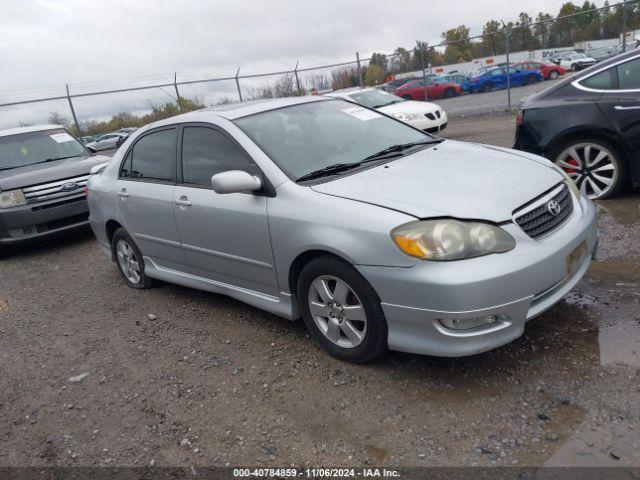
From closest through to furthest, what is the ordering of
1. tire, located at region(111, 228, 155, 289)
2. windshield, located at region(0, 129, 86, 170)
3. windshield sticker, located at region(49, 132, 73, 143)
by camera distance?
tire, located at region(111, 228, 155, 289) < windshield, located at region(0, 129, 86, 170) < windshield sticker, located at region(49, 132, 73, 143)

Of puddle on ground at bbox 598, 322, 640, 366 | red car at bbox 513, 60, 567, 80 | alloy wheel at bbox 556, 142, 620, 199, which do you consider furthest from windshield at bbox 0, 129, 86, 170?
red car at bbox 513, 60, 567, 80

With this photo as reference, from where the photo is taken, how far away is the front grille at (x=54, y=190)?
675 centimetres

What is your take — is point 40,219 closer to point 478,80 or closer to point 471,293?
point 471,293

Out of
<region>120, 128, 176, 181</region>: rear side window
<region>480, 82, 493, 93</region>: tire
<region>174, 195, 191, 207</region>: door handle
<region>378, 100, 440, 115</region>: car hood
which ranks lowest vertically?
<region>480, 82, 493, 93</region>: tire

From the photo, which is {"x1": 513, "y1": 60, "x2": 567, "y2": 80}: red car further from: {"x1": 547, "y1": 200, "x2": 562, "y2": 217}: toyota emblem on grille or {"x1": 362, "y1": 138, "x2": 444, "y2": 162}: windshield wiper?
{"x1": 547, "y1": 200, "x2": 562, "y2": 217}: toyota emblem on grille

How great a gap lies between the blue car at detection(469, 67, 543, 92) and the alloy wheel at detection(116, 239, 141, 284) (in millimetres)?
27845

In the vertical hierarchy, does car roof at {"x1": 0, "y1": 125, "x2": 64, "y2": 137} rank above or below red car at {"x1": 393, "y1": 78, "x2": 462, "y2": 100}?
above

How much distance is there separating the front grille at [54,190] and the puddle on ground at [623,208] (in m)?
6.30

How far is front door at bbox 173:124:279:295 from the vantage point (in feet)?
11.3

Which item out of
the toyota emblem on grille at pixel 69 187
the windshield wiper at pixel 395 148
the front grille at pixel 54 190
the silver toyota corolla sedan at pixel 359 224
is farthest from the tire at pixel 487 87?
the windshield wiper at pixel 395 148

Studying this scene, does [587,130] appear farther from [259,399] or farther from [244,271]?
[259,399]

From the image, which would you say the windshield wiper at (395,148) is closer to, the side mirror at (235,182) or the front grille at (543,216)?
the side mirror at (235,182)

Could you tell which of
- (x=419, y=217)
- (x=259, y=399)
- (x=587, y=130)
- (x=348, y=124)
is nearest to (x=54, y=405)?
(x=259, y=399)

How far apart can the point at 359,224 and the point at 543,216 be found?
3.44 feet
